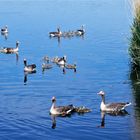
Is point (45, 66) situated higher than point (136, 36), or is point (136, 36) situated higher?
point (136, 36)

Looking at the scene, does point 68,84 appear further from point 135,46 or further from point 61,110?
point 61,110

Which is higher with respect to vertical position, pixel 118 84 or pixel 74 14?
pixel 74 14

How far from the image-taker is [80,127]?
20281 mm

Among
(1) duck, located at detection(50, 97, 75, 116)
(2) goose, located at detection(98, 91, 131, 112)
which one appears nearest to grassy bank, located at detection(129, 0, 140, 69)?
(2) goose, located at detection(98, 91, 131, 112)

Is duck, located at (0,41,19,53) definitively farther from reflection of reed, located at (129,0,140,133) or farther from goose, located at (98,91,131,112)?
goose, located at (98,91,131,112)

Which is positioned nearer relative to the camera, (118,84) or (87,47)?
(118,84)

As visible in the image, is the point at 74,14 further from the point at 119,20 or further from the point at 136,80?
the point at 136,80

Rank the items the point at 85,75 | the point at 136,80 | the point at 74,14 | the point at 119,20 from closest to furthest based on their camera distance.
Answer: the point at 136,80, the point at 85,75, the point at 119,20, the point at 74,14

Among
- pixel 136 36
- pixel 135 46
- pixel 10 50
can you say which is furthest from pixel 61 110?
pixel 10 50

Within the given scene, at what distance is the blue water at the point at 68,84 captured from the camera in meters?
19.9

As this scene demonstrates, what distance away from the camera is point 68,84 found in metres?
28.8

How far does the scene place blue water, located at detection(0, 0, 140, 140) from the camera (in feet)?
65.3

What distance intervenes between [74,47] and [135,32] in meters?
14.6

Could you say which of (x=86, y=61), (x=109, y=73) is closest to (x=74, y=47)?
(x=86, y=61)
